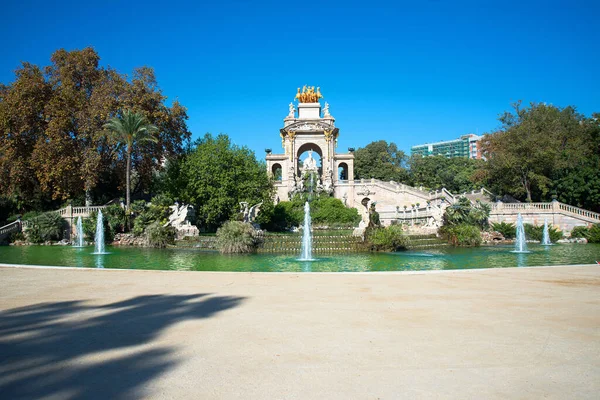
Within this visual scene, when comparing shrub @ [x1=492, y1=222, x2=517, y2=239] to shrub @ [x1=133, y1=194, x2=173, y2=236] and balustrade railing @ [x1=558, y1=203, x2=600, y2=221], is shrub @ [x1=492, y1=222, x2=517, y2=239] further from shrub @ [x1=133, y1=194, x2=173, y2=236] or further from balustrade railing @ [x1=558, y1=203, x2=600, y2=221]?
shrub @ [x1=133, y1=194, x2=173, y2=236]

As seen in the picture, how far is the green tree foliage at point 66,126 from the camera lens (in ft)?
103

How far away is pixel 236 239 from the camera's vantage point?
21.4 metres

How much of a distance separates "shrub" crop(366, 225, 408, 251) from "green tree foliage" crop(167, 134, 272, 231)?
42.2 feet

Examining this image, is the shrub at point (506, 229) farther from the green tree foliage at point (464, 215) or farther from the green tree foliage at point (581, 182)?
the green tree foliage at point (581, 182)

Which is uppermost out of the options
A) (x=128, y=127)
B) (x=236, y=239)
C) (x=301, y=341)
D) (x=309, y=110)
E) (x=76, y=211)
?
(x=309, y=110)

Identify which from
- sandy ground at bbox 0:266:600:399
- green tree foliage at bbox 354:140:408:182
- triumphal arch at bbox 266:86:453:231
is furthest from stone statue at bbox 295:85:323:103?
sandy ground at bbox 0:266:600:399

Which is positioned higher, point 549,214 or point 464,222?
point 549,214

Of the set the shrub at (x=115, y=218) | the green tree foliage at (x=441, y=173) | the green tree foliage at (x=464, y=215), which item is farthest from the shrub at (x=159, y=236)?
the green tree foliage at (x=441, y=173)

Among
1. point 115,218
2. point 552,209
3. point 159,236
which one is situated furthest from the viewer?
point 552,209

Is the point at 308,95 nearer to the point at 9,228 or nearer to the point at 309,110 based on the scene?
the point at 309,110

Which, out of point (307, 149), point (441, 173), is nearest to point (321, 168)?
point (307, 149)

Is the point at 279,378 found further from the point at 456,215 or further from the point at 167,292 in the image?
the point at 456,215

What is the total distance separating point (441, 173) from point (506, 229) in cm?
4229

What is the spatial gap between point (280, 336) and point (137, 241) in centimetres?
2415
